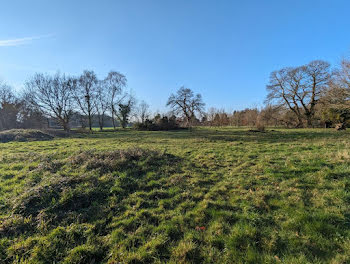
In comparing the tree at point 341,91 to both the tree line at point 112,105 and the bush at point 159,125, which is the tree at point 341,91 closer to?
the tree line at point 112,105

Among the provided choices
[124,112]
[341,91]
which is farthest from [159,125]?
[341,91]

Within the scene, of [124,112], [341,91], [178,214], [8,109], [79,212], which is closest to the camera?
[178,214]

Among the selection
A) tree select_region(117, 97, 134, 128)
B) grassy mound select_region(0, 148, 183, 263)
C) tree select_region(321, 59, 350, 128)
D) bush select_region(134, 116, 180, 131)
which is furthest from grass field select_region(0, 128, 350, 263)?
tree select_region(117, 97, 134, 128)

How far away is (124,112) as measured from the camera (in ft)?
114

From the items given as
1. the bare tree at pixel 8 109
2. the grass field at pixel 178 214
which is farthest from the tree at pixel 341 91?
the bare tree at pixel 8 109

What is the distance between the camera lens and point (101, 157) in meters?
6.73

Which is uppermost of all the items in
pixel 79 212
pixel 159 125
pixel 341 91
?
pixel 341 91

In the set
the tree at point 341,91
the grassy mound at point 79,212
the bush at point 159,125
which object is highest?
the tree at point 341,91

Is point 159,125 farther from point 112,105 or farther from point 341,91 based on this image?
point 341,91

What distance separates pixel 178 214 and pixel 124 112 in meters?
34.3

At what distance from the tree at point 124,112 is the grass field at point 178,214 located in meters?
30.0

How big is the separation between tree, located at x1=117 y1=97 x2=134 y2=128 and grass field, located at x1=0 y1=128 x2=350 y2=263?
29991mm

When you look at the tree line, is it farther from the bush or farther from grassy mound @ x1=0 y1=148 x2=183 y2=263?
grassy mound @ x1=0 y1=148 x2=183 y2=263

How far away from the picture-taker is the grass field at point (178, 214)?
232 centimetres
